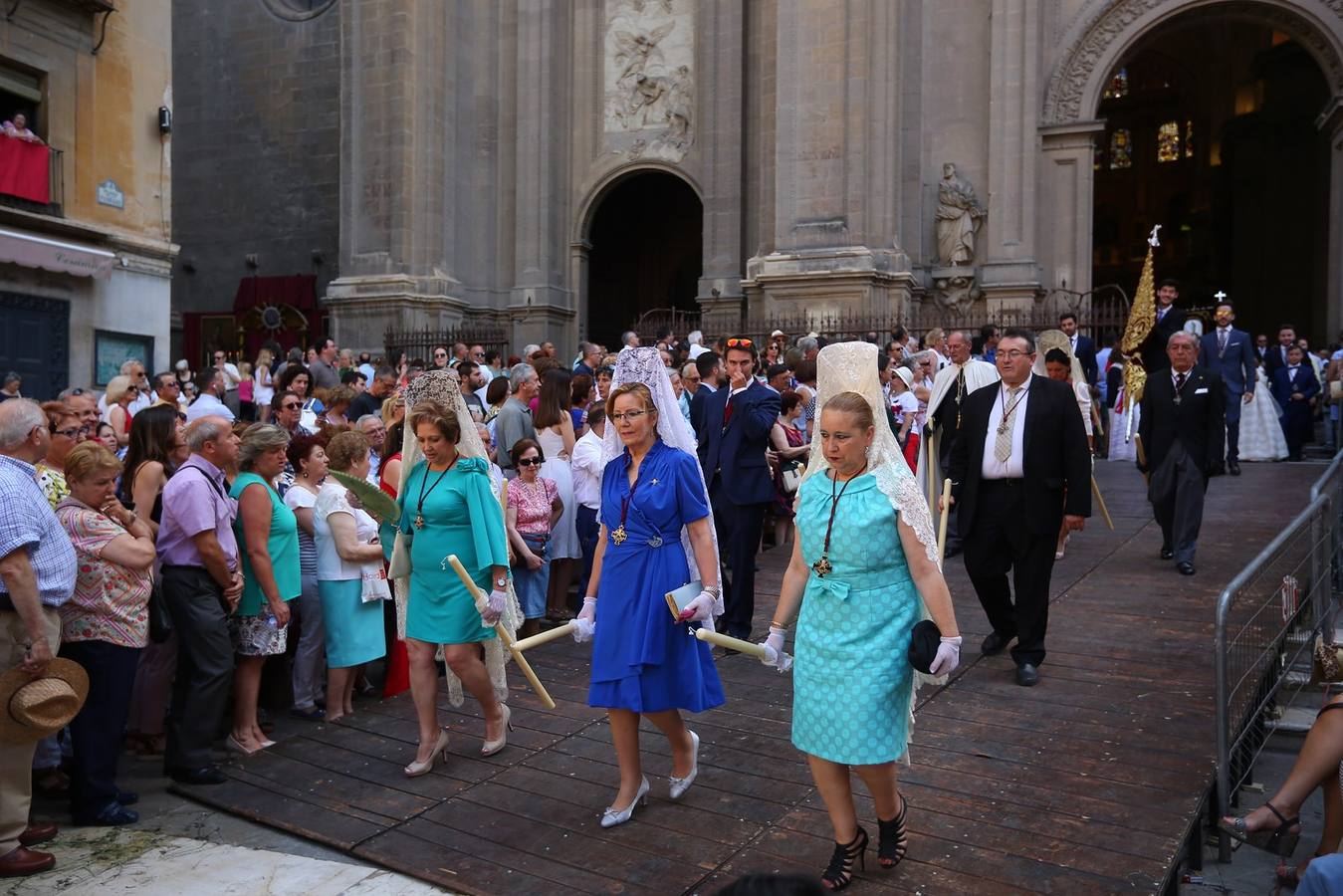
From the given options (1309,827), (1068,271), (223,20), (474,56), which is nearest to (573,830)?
(1309,827)

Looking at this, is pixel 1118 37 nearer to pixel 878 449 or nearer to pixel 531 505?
pixel 531 505

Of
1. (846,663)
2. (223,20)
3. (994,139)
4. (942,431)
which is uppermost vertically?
(223,20)

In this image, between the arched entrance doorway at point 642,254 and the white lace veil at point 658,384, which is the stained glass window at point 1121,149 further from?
the white lace veil at point 658,384

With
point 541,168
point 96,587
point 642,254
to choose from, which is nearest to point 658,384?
point 96,587

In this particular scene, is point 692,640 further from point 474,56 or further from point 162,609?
point 474,56

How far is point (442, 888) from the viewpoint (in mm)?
4574

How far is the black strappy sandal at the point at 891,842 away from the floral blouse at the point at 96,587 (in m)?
3.76

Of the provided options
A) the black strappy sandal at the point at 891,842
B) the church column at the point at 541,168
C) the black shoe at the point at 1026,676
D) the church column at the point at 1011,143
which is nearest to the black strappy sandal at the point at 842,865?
the black strappy sandal at the point at 891,842

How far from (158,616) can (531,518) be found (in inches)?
115

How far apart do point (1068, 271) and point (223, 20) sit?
21779 mm

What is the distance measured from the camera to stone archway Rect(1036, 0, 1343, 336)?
65.0 ft

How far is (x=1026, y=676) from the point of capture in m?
6.47

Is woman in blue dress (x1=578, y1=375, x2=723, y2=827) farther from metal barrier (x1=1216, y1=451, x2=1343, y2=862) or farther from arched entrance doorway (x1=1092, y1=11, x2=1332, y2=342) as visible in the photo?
arched entrance doorway (x1=1092, y1=11, x2=1332, y2=342)

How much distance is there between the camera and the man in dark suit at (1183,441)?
8867 millimetres
